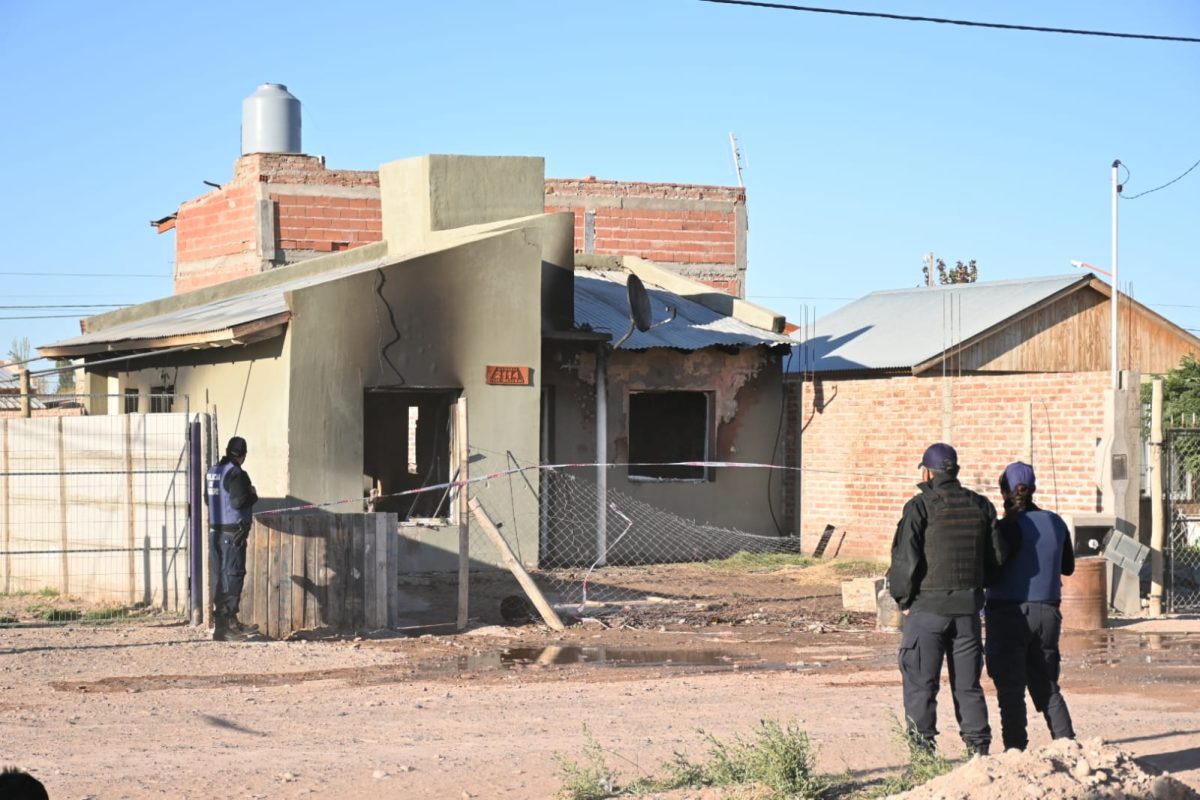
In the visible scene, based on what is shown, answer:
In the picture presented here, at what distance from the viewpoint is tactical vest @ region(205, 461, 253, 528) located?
42.5 feet

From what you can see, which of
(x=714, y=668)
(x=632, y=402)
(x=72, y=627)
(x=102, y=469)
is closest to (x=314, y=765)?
(x=714, y=668)

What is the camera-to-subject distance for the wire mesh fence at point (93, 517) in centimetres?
1437

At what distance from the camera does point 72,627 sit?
44.2 feet

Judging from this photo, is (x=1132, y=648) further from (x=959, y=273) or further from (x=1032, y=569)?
(x=959, y=273)

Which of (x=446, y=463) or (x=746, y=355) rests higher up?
(x=746, y=355)

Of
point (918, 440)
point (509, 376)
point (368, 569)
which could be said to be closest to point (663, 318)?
point (509, 376)

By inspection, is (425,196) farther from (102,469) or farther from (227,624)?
(227,624)

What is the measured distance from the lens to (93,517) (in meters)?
15.2

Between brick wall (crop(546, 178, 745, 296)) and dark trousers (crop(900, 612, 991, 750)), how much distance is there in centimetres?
2183

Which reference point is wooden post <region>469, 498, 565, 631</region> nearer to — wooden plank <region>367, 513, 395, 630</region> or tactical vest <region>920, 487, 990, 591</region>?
wooden plank <region>367, 513, 395, 630</region>

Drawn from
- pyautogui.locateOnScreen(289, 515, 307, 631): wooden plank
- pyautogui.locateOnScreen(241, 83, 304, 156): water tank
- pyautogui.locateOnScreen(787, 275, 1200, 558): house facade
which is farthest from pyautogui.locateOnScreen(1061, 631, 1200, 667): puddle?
pyautogui.locateOnScreen(241, 83, 304, 156): water tank

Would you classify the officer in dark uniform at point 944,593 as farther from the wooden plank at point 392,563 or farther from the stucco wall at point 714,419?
the stucco wall at point 714,419

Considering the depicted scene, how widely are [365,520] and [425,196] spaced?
7906 mm

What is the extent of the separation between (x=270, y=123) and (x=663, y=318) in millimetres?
11837
